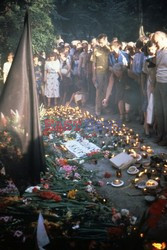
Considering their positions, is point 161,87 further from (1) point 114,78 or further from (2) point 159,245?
(2) point 159,245

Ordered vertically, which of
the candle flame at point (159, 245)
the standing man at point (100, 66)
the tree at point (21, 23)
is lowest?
the candle flame at point (159, 245)

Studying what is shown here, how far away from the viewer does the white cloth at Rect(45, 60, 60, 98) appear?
11.9 meters

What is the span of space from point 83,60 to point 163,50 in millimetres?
5240

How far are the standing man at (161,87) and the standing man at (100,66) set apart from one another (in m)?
3.16

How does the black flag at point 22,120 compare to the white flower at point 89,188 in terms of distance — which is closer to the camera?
the black flag at point 22,120

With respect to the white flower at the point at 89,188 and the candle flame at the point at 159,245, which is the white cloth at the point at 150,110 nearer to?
the white flower at the point at 89,188

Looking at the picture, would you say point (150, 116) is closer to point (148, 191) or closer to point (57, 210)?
point (148, 191)

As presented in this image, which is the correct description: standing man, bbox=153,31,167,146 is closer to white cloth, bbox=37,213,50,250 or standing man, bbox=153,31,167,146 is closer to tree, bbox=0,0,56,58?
white cloth, bbox=37,213,50,250

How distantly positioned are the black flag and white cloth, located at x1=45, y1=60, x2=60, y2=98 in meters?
7.89

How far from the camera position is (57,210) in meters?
4.20

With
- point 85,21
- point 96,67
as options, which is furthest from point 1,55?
point 85,21

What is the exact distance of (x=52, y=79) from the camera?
12.1 meters

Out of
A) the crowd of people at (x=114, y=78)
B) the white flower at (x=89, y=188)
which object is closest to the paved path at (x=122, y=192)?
the white flower at (x=89, y=188)

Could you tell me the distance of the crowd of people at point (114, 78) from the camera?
282 inches
